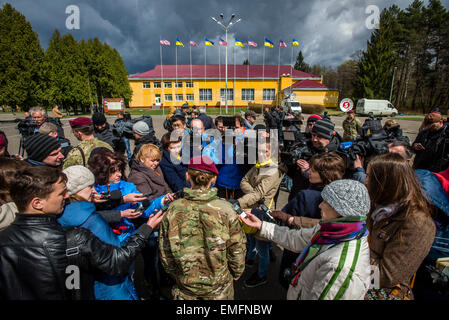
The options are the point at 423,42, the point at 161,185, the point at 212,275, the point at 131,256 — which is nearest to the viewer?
the point at 131,256

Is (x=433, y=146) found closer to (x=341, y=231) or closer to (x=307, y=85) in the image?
(x=341, y=231)

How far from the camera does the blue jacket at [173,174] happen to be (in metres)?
3.11

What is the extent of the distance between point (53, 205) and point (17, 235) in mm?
227

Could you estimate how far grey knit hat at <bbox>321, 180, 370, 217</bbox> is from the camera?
1.27 meters

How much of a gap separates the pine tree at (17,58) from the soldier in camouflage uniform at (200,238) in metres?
32.6

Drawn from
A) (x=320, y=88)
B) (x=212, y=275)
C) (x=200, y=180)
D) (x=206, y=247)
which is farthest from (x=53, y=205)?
(x=320, y=88)

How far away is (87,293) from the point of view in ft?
5.04

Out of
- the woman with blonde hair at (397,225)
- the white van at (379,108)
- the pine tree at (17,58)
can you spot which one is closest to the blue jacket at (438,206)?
the woman with blonde hair at (397,225)

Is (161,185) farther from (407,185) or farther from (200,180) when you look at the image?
(407,185)

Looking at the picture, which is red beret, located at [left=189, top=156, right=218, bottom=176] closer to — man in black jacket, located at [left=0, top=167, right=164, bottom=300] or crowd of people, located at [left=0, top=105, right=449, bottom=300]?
crowd of people, located at [left=0, top=105, right=449, bottom=300]

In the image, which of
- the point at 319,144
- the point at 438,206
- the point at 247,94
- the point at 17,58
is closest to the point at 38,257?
the point at 438,206

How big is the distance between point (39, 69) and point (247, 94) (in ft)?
116

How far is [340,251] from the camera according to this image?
1260mm

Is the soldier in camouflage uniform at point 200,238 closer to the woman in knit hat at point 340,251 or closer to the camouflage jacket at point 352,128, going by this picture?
the woman in knit hat at point 340,251
